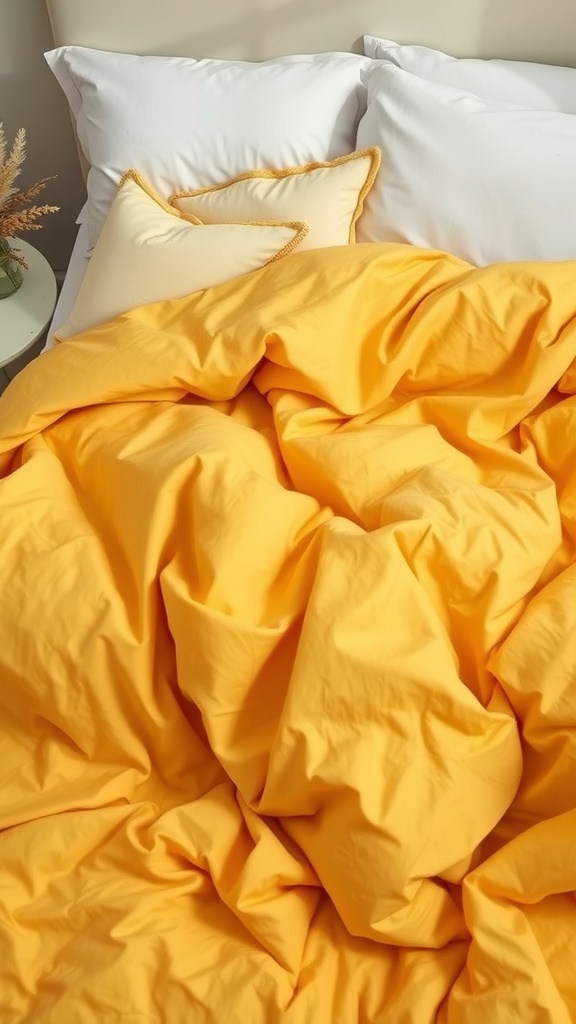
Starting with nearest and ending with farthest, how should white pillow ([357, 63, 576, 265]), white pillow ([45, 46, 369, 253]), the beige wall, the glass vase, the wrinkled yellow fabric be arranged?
the wrinkled yellow fabric
white pillow ([357, 63, 576, 265])
white pillow ([45, 46, 369, 253])
the glass vase
the beige wall

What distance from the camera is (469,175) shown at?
49.5 inches

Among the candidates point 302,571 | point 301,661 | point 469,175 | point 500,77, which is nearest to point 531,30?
point 500,77

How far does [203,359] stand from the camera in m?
1.11

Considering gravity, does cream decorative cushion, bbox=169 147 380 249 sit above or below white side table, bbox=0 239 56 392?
above

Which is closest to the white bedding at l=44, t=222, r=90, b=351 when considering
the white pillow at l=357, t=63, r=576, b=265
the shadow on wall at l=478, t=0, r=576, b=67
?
the white pillow at l=357, t=63, r=576, b=265

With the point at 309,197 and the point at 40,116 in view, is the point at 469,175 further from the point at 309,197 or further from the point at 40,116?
the point at 40,116

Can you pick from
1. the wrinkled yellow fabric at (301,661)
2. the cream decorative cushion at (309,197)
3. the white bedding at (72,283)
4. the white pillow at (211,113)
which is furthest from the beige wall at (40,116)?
the wrinkled yellow fabric at (301,661)

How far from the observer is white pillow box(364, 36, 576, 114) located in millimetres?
1368

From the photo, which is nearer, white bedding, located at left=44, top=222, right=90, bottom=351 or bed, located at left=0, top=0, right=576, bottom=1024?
bed, located at left=0, top=0, right=576, bottom=1024

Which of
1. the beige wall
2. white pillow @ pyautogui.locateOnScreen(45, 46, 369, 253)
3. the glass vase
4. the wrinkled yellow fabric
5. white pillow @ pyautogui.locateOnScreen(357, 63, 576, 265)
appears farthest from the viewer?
the beige wall

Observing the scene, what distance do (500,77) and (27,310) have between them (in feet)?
2.87

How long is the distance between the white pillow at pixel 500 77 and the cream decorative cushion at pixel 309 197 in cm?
21

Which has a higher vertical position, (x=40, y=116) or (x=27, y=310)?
(x=40, y=116)

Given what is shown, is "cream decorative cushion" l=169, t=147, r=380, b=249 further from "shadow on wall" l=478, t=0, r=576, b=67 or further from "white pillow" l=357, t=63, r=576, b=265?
"shadow on wall" l=478, t=0, r=576, b=67
